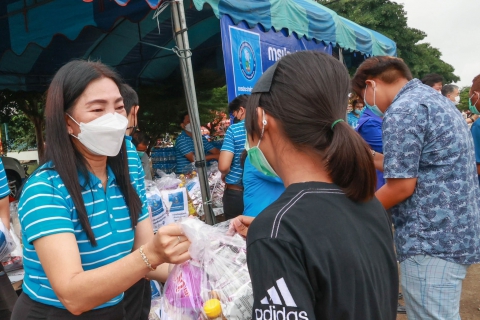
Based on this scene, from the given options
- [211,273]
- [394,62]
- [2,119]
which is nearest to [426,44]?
[2,119]

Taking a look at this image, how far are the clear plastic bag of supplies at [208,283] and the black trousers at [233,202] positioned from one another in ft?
8.32

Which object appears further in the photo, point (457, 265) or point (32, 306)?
point (457, 265)

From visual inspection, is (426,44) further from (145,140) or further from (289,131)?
(289,131)

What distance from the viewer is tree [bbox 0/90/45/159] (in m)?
8.83

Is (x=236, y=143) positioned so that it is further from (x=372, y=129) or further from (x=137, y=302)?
(x=137, y=302)

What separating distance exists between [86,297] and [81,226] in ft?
0.84

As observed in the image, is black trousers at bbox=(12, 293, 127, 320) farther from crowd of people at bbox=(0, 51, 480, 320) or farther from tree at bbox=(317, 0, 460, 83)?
tree at bbox=(317, 0, 460, 83)

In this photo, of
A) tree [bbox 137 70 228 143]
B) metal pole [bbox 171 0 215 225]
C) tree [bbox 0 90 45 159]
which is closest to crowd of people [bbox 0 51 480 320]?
metal pole [bbox 171 0 215 225]

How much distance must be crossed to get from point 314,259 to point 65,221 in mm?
785

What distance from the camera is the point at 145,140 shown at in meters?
4.89

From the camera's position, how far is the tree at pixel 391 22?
18344 mm

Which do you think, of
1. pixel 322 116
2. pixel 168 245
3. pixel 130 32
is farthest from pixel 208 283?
pixel 130 32

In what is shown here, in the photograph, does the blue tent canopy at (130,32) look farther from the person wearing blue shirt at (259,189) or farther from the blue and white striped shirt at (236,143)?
the person wearing blue shirt at (259,189)

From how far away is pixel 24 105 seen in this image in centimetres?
959
